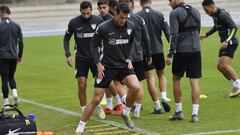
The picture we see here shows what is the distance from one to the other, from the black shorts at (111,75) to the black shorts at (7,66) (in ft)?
13.1

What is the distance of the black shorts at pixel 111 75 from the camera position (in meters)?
9.78

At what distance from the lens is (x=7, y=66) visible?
13.4 metres

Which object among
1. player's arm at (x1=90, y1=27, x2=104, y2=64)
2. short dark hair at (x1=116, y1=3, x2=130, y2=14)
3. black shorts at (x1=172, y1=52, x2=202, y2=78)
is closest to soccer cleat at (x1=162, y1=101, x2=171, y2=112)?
black shorts at (x1=172, y1=52, x2=202, y2=78)

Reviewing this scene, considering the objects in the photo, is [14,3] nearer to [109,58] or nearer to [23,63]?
[23,63]

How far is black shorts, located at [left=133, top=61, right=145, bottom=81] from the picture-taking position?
444 inches

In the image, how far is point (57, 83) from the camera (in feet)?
55.3

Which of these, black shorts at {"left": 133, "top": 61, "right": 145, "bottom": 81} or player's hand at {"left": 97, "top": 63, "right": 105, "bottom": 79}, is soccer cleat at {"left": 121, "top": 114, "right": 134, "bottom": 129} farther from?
black shorts at {"left": 133, "top": 61, "right": 145, "bottom": 81}

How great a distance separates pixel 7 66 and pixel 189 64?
14.7 feet

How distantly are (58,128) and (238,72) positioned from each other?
301 inches

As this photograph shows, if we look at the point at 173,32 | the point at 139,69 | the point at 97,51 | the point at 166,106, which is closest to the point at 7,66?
the point at 139,69

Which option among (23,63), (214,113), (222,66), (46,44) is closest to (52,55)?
(23,63)

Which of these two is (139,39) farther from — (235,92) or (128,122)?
(235,92)

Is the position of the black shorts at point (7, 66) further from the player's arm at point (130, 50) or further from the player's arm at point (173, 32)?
the player's arm at point (173, 32)

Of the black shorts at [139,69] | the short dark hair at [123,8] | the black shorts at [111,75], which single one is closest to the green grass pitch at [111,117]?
the black shorts at [139,69]
